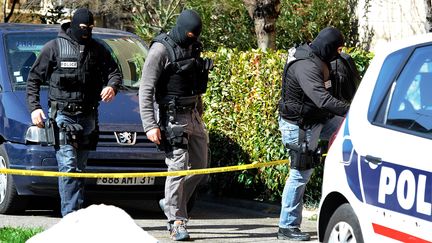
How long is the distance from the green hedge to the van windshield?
3.29 ft

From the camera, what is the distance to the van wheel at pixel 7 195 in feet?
35.0

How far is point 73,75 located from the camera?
30.9 ft

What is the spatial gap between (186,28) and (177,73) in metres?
0.37

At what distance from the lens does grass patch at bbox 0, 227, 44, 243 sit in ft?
28.1

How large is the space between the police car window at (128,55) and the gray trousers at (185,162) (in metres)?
2.27

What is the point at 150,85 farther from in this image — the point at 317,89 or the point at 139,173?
the point at 317,89

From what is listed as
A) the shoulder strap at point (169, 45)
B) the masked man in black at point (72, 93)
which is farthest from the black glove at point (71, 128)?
the shoulder strap at point (169, 45)

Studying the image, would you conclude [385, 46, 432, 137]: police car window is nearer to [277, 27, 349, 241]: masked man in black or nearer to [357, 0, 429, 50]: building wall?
[277, 27, 349, 241]: masked man in black

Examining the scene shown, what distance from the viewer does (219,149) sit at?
12609mm

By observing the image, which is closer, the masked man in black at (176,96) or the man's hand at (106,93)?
the masked man in black at (176,96)

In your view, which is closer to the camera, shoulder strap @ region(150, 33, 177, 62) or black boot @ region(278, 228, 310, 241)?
shoulder strap @ region(150, 33, 177, 62)

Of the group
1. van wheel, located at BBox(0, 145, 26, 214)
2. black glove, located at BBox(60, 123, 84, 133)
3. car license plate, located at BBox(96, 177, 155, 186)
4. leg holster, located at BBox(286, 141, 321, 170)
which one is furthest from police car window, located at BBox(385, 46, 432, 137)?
van wheel, located at BBox(0, 145, 26, 214)

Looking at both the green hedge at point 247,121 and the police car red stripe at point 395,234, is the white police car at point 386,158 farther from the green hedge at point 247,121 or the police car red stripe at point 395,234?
the green hedge at point 247,121

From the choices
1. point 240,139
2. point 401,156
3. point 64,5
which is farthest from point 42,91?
point 64,5
